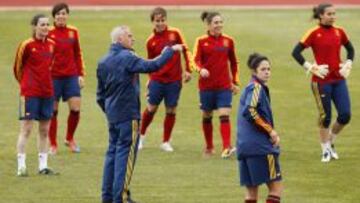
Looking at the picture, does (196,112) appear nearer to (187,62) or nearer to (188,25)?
(187,62)

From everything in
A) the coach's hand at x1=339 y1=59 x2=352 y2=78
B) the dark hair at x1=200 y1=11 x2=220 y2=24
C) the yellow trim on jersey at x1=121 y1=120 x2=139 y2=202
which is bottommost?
the yellow trim on jersey at x1=121 y1=120 x2=139 y2=202

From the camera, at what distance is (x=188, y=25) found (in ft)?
127

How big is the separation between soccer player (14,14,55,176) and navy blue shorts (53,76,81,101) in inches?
86.9

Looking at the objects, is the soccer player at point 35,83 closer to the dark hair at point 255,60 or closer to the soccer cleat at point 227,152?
the soccer cleat at point 227,152

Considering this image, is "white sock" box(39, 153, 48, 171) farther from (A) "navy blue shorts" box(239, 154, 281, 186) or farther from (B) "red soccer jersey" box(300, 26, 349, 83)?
(A) "navy blue shorts" box(239, 154, 281, 186)

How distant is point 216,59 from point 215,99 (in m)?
0.62

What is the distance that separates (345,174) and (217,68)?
2.89 metres

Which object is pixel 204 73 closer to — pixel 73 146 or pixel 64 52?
pixel 64 52

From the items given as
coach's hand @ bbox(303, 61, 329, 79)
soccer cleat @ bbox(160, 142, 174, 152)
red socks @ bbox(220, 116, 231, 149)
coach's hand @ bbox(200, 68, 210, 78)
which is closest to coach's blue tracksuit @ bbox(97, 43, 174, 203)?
coach's hand @ bbox(200, 68, 210, 78)

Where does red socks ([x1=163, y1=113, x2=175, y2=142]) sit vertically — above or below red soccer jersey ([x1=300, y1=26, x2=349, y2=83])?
below

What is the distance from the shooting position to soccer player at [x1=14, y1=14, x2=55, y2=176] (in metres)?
16.5

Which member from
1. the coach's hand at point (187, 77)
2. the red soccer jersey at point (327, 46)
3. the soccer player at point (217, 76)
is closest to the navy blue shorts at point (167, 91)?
the coach's hand at point (187, 77)

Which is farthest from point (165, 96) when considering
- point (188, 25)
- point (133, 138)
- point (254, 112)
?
point (188, 25)

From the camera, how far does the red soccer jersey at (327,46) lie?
58.3 feet
